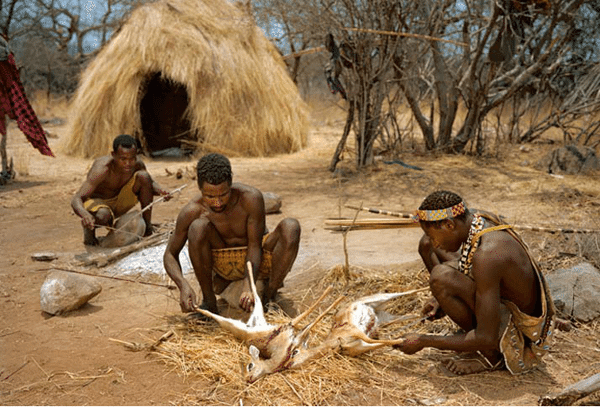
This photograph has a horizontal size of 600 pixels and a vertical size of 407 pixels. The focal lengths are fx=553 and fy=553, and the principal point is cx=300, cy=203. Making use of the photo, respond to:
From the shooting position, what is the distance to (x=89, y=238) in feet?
14.1

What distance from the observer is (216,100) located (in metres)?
8.61

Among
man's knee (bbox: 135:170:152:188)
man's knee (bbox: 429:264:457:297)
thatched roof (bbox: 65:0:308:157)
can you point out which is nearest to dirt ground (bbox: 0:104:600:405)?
man's knee (bbox: 429:264:457:297)

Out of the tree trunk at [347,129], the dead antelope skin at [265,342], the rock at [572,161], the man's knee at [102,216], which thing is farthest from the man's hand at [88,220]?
the rock at [572,161]

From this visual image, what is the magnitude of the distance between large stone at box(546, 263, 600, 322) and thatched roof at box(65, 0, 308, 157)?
6.38m

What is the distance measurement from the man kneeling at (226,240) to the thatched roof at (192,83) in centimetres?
589

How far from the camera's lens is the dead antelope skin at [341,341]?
2.20 meters

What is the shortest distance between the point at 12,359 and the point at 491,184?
5.17 m

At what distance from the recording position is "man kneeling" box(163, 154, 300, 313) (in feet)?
8.66

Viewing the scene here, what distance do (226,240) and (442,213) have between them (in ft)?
4.24

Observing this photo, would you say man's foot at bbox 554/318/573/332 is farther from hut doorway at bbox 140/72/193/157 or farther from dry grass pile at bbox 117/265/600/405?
hut doorway at bbox 140/72/193/157

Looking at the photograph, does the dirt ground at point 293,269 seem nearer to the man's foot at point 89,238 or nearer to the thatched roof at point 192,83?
the man's foot at point 89,238

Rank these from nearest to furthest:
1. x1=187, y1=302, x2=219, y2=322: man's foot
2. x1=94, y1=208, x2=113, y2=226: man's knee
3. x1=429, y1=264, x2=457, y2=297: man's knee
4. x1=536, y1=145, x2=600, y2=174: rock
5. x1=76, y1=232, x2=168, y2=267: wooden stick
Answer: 1. x1=429, y1=264, x2=457, y2=297: man's knee
2. x1=187, y1=302, x2=219, y2=322: man's foot
3. x1=76, y1=232, x2=168, y2=267: wooden stick
4. x1=94, y1=208, x2=113, y2=226: man's knee
5. x1=536, y1=145, x2=600, y2=174: rock

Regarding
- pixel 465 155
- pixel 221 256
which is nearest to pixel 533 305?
pixel 221 256

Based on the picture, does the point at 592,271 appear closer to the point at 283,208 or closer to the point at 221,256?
the point at 221,256
